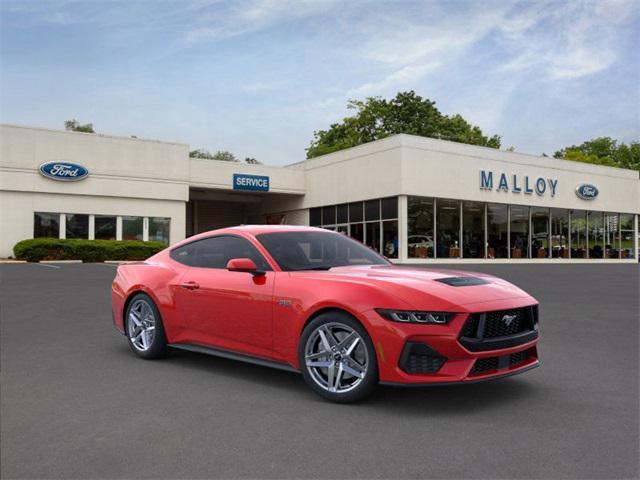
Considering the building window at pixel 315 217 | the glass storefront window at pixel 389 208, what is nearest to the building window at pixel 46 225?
the building window at pixel 315 217

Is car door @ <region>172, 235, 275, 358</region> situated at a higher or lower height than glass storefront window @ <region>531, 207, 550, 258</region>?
lower

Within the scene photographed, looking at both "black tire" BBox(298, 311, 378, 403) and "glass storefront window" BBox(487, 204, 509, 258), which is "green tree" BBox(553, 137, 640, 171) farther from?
"black tire" BBox(298, 311, 378, 403)

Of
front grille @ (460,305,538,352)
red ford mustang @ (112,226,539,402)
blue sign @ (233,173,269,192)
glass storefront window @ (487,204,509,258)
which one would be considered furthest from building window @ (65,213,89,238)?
front grille @ (460,305,538,352)

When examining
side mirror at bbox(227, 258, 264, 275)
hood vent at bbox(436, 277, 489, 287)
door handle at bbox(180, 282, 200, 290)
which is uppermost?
side mirror at bbox(227, 258, 264, 275)

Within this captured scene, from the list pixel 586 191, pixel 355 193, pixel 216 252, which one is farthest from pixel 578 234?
pixel 216 252

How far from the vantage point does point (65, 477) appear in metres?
3.30

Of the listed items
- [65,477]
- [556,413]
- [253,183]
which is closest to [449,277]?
[556,413]

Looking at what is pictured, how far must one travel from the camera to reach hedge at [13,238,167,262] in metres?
30.1

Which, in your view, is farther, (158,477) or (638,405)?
(638,405)

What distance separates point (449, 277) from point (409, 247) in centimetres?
2938

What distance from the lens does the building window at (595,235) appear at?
144 feet

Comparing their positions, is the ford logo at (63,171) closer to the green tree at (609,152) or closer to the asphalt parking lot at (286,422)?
the asphalt parking lot at (286,422)

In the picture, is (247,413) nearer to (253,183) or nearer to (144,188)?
(144,188)

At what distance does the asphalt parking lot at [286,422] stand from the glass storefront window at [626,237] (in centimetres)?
4323
